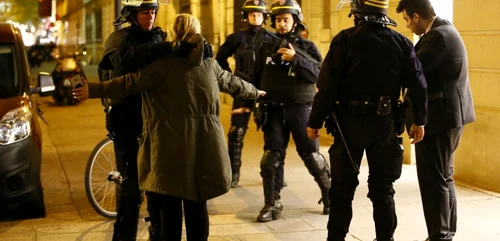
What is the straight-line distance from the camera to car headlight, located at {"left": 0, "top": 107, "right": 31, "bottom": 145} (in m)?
7.79

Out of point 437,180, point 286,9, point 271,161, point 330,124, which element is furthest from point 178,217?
point 286,9

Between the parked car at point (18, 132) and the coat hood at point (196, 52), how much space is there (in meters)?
2.88

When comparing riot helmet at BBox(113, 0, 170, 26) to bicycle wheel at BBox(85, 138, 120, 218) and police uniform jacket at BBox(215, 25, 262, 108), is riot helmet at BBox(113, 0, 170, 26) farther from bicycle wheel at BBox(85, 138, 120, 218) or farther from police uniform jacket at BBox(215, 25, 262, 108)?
police uniform jacket at BBox(215, 25, 262, 108)

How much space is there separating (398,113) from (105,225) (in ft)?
9.80

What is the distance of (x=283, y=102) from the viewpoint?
25.1 ft

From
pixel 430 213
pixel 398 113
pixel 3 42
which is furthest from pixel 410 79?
pixel 3 42

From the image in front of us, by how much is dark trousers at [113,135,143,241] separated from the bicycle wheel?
58.3 inches

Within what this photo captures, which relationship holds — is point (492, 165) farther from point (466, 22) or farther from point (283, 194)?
point (283, 194)

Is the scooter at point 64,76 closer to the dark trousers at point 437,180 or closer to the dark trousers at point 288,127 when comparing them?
the dark trousers at point 288,127

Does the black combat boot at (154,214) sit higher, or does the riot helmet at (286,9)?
the riot helmet at (286,9)

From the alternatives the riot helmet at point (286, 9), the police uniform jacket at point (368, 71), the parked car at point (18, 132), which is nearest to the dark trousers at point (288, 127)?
the riot helmet at point (286, 9)

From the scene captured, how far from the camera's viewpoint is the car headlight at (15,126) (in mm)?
7785

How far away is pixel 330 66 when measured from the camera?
5949mm

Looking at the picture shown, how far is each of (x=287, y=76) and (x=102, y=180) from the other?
2.02 metres
